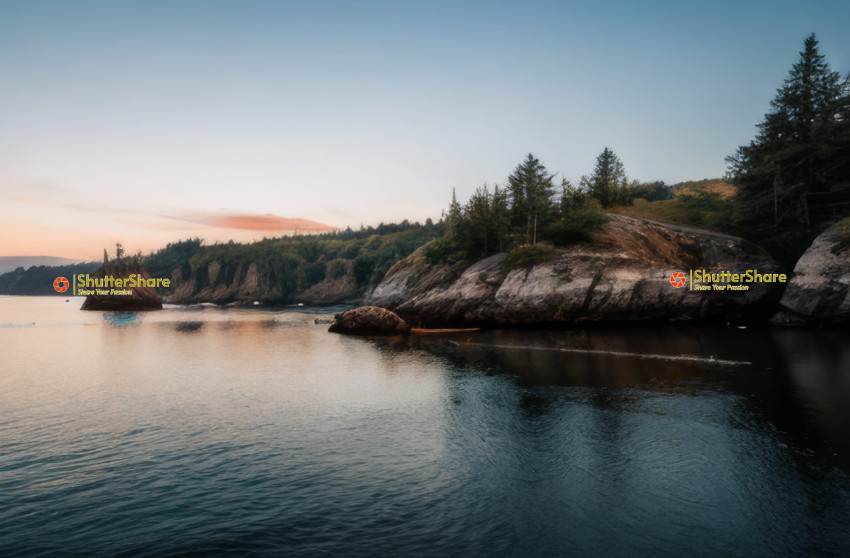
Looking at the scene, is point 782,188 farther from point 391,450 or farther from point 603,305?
point 391,450

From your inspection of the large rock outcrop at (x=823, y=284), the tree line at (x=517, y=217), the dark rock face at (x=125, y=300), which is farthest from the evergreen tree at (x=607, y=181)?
the dark rock face at (x=125, y=300)

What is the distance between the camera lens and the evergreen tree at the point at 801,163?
49.2 meters

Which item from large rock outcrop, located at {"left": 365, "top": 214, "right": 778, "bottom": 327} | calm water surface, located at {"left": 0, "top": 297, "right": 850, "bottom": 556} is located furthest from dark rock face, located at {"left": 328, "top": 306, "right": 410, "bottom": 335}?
calm water surface, located at {"left": 0, "top": 297, "right": 850, "bottom": 556}

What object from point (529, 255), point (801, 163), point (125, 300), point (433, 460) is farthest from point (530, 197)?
point (125, 300)

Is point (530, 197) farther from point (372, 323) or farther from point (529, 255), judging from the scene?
point (372, 323)

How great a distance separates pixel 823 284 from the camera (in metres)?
41.4

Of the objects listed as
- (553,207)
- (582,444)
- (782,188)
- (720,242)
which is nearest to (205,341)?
(582,444)

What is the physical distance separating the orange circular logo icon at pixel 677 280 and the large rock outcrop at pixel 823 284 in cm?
943

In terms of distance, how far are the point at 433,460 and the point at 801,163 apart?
59.8 m

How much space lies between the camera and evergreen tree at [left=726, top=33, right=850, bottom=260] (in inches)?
1939

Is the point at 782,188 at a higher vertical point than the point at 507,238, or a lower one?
higher

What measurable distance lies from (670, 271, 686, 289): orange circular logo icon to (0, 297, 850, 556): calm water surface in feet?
71.8

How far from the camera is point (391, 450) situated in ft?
46.6

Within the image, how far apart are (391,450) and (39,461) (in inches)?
427
